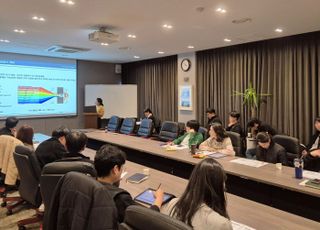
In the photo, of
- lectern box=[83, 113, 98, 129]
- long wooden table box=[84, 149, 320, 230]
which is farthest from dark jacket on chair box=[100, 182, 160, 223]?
lectern box=[83, 113, 98, 129]

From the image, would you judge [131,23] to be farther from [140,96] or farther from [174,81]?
[140,96]

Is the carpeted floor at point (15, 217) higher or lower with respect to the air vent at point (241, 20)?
lower

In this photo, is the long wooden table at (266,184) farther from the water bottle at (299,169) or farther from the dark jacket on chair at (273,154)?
the dark jacket on chair at (273,154)

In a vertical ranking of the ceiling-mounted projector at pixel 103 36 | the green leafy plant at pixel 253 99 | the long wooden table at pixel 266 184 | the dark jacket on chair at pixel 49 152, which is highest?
the ceiling-mounted projector at pixel 103 36

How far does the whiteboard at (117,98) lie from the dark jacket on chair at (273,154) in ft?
20.0

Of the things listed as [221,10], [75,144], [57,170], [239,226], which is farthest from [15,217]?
[221,10]

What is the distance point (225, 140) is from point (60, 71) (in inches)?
235

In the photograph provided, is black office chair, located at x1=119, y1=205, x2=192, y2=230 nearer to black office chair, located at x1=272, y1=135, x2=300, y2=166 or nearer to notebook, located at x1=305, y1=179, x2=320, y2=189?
notebook, located at x1=305, y1=179, x2=320, y2=189

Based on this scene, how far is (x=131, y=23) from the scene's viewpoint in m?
4.47

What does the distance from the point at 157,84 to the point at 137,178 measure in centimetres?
621

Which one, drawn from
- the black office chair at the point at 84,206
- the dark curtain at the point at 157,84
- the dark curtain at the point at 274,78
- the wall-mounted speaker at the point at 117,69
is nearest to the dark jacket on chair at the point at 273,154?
the black office chair at the point at 84,206

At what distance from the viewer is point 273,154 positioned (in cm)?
322

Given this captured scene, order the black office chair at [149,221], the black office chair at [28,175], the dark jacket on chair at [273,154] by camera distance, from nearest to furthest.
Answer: the black office chair at [149,221], the black office chair at [28,175], the dark jacket on chair at [273,154]

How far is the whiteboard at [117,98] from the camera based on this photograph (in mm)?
8672
